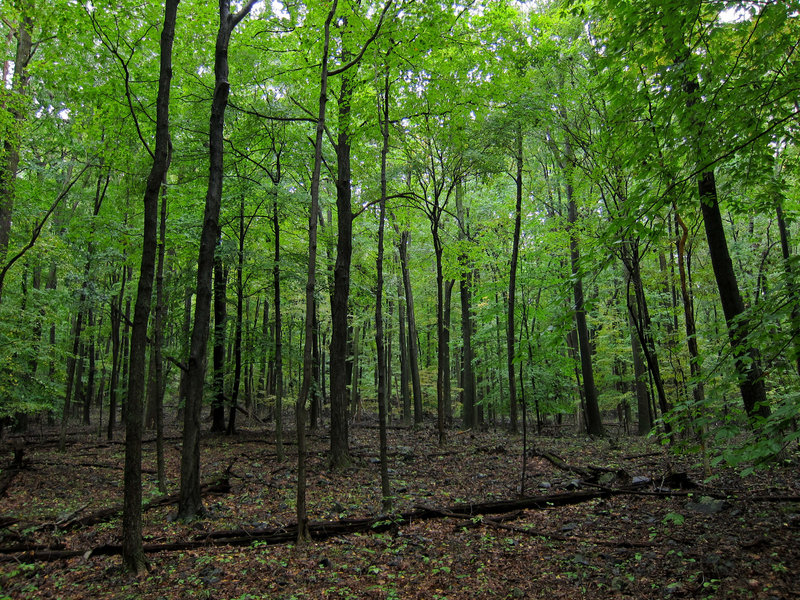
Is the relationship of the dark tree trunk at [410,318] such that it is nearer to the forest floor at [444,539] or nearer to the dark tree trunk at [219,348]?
the dark tree trunk at [219,348]

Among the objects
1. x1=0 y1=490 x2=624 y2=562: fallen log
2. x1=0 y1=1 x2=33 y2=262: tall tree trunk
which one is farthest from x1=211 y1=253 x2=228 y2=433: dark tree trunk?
x1=0 y1=490 x2=624 y2=562: fallen log

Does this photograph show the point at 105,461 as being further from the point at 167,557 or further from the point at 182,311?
the point at 167,557

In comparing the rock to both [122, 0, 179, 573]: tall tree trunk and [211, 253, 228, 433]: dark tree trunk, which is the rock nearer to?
[122, 0, 179, 573]: tall tree trunk

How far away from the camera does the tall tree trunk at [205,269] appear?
6301 mm

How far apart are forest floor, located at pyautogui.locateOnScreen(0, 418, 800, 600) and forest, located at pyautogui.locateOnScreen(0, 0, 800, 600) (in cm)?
5

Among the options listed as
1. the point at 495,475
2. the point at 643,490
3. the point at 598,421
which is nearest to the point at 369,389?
the point at 598,421

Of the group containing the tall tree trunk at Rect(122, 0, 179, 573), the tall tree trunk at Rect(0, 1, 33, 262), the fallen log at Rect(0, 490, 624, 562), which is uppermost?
the tall tree trunk at Rect(0, 1, 33, 262)

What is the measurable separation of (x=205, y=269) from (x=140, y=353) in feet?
5.59

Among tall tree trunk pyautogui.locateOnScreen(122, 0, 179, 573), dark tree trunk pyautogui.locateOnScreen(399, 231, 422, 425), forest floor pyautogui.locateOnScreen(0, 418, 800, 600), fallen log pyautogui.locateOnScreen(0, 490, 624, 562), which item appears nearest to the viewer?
forest floor pyautogui.locateOnScreen(0, 418, 800, 600)

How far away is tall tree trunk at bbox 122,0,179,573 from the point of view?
4.89 meters

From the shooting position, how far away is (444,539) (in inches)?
229

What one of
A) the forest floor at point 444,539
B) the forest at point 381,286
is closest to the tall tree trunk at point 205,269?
the forest at point 381,286

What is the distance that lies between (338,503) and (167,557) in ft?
9.37

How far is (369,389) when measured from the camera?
31.3m
